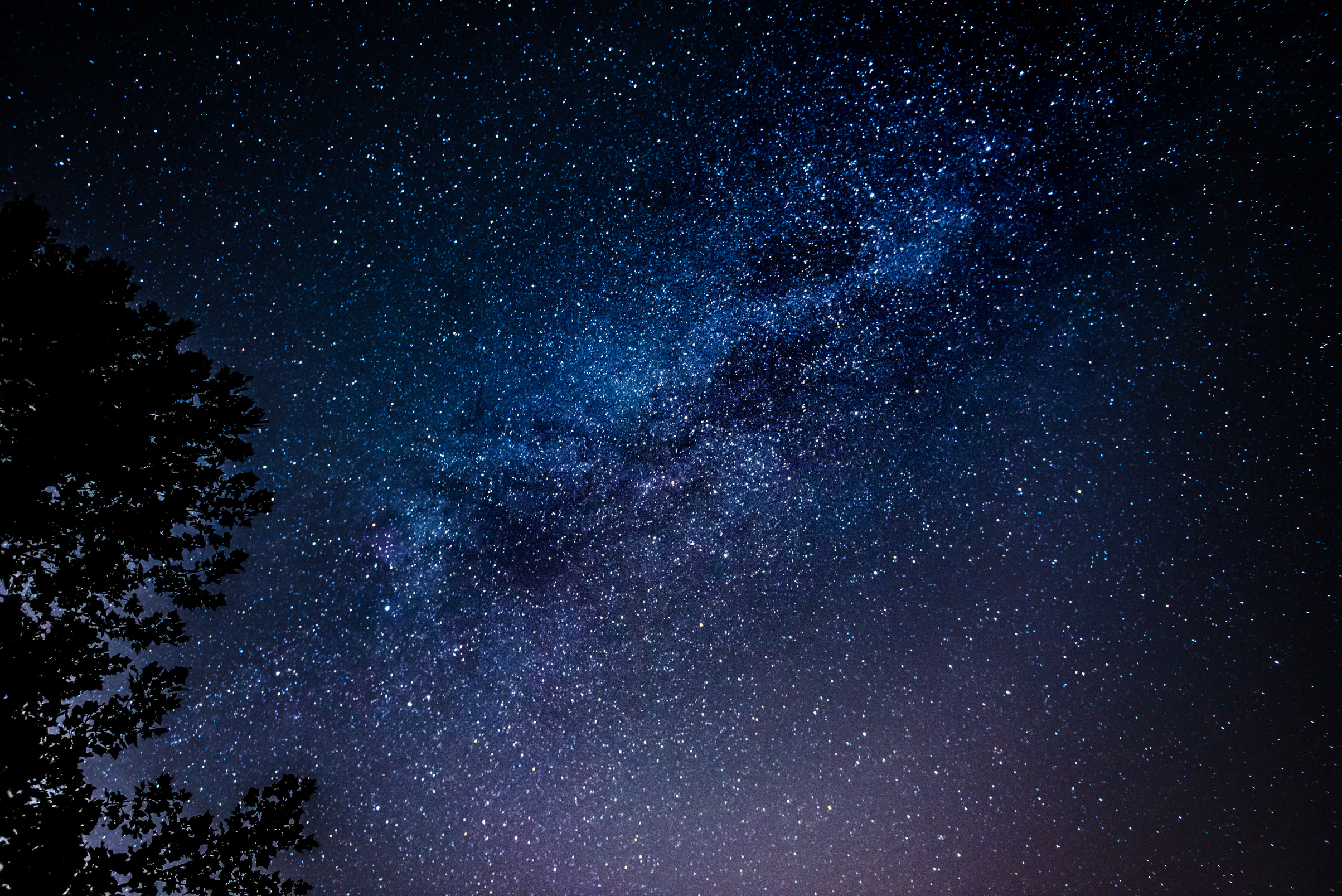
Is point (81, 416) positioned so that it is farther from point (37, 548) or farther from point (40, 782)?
point (40, 782)

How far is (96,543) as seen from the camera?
3406 mm

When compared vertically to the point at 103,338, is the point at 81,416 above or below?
below

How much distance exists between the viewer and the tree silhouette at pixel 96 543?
2951mm

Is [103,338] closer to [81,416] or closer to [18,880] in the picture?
[81,416]

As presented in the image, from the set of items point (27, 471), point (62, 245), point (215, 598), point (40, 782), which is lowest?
point (40, 782)

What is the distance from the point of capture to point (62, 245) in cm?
348

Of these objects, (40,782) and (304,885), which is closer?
(40,782)

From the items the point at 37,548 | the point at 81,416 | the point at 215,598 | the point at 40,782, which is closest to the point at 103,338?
the point at 81,416

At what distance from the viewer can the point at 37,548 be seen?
3.27 meters

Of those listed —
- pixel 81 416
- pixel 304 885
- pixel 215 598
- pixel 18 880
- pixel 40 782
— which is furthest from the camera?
pixel 215 598

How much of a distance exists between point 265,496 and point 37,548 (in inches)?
40.2

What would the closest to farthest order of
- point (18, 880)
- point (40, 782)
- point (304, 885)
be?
point (18, 880), point (40, 782), point (304, 885)

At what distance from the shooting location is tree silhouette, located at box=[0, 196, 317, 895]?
295 cm

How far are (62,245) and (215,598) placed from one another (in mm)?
2117
